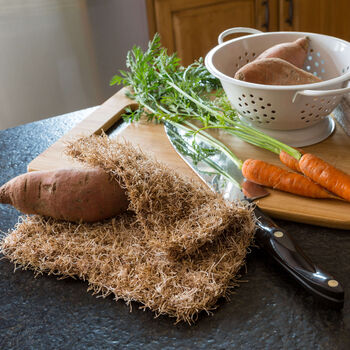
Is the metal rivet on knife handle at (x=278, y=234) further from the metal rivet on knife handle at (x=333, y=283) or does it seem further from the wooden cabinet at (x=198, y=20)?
the wooden cabinet at (x=198, y=20)

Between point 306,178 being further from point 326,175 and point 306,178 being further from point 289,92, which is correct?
point 289,92

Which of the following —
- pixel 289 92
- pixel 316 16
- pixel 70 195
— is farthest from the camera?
pixel 316 16

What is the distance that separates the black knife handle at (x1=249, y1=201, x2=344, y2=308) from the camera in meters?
0.77

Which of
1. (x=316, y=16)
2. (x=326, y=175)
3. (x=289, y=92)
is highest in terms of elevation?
(x=289, y=92)

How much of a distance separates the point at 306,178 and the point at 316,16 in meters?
2.23

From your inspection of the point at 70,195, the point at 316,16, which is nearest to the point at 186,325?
the point at 70,195

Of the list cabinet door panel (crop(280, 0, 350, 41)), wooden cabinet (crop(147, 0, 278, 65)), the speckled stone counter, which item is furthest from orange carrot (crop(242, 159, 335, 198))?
→ cabinet door panel (crop(280, 0, 350, 41))

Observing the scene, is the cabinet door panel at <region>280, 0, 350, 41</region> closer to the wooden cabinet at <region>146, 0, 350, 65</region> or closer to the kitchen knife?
the wooden cabinet at <region>146, 0, 350, 65</region>

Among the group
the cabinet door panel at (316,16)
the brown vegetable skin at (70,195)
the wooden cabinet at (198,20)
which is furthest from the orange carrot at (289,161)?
the cabinet door panel at (316,16)

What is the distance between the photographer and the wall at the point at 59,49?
2.60 meters

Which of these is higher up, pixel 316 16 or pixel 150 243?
pixel 150 243

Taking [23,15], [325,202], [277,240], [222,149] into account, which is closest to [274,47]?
[222,149]

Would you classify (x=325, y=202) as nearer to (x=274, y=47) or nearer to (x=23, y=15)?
(x=274, y=47)

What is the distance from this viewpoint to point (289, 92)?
1156 mm
